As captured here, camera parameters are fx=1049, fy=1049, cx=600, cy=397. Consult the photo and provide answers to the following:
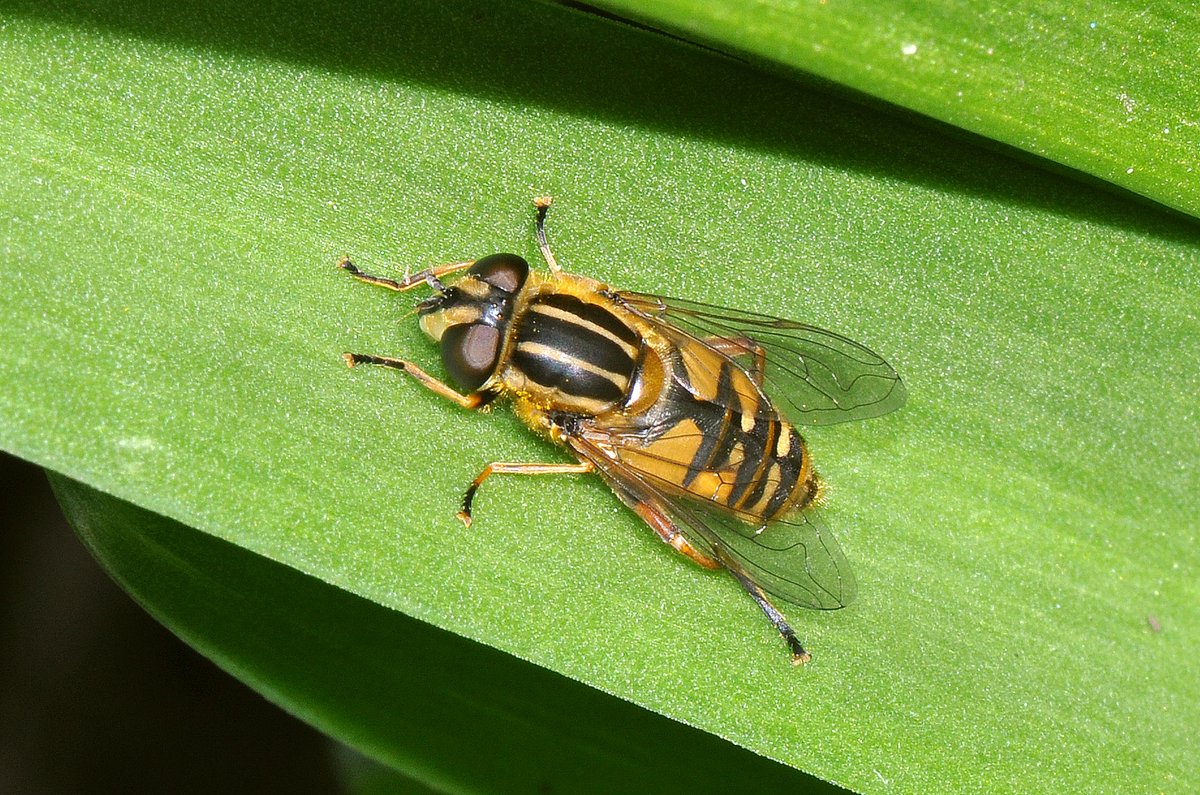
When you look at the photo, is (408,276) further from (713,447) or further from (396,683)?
(396,683)

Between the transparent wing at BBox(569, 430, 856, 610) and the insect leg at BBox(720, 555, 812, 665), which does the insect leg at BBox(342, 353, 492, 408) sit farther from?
the insect leg at BBox(720, 555, 812, 665)

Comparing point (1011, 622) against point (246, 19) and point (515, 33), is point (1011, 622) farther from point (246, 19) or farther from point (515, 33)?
point (246, 19)

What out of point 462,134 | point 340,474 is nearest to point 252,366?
point 340,474

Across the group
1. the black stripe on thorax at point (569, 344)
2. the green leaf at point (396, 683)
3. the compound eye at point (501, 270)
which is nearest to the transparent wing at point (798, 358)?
the black stripe on thorax at point (569, 344)

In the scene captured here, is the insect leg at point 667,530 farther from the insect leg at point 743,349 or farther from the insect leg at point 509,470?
the insect leg at point 743,349

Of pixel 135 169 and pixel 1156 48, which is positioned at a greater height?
pixel 1156 48

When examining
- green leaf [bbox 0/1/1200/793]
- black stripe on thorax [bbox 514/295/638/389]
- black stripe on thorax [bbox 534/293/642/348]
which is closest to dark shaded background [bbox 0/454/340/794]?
green leaf [bbox 0/1/1200/793]

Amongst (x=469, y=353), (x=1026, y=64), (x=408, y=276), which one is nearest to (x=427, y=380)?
(x=469, y=353)
